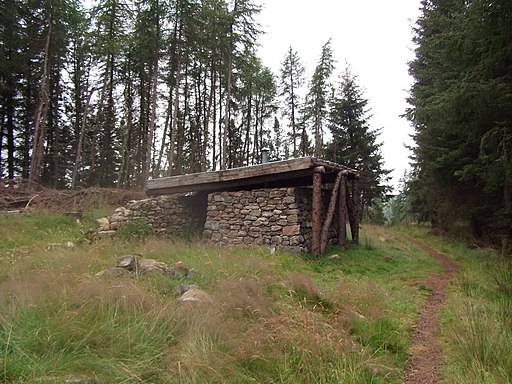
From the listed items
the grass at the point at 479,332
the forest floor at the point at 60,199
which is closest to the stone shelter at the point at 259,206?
the forest floor at the point at 60,199

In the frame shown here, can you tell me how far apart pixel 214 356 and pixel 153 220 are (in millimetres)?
8813

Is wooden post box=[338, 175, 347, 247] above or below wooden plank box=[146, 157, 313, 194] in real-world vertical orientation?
below

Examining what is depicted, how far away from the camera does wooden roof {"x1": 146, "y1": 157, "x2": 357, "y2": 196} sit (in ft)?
30.0

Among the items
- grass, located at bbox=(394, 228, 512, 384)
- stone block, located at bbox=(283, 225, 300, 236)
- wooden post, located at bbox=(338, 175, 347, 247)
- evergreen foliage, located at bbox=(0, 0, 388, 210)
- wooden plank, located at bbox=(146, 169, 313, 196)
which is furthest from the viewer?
evergreen foliage, located at bbox=(0, 0, 388, 210)

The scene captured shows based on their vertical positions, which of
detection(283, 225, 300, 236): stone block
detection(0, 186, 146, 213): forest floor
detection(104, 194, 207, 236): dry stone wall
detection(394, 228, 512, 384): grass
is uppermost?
detection(0, 186, 146, 213): forest floor

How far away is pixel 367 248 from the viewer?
11.0m

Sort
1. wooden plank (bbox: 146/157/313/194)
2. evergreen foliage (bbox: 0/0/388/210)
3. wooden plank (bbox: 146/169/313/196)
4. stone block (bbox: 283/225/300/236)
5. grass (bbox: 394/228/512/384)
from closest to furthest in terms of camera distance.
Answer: grass (bbox: 394/228/512/384), wooden plank (bbox: 146/157/313/194), stone block (bbox: 283/225/300/236), wooden plank (bbox: 146/169/313/196), evergreen foliage (bbox: 0/0/388/210)

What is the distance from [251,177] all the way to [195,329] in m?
7.13

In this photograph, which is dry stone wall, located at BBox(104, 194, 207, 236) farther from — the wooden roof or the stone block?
the stone block

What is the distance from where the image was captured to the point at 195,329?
3150mm

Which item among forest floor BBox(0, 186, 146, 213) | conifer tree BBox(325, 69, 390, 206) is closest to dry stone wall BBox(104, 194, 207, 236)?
forest floor BBox(0, 186, 146, 213)

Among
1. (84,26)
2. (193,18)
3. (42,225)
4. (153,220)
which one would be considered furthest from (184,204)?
(84,26)

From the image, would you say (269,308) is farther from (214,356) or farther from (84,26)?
(84,26)

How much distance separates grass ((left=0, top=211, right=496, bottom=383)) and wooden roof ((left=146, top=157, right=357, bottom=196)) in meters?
4.20
